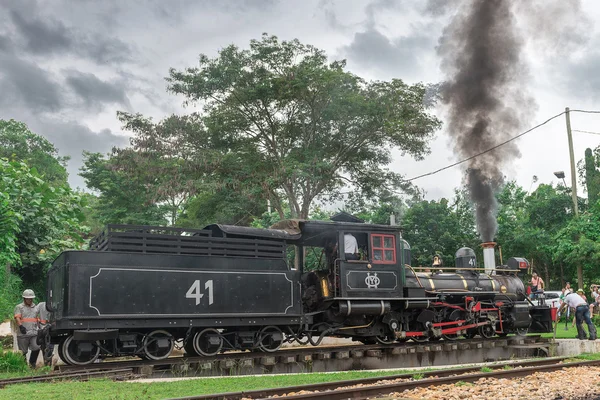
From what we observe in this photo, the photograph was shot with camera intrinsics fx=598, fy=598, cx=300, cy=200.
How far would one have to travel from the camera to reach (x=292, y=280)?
44.1 ft

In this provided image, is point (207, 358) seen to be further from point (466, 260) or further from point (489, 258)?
point (489, 258)

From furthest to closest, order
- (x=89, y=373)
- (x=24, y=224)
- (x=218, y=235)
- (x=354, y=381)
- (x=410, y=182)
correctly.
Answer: (x=410, y=182) < (x=24, y=224) < (x=218, y=235) < (x=89, y=373) < (x=354, y=381)

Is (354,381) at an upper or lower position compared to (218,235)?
lower

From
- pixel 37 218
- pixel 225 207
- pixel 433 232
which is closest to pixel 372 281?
pixel 37 218

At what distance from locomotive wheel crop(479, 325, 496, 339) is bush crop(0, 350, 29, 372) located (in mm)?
11778

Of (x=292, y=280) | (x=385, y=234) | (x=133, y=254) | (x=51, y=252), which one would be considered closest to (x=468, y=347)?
(x=385, y=234)

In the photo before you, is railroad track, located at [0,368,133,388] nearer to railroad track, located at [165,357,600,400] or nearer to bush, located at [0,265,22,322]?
railroad track, located at [165,357,600,400]

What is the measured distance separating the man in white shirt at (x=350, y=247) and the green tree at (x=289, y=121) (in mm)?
11252

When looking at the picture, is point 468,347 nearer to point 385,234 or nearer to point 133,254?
point 385,234

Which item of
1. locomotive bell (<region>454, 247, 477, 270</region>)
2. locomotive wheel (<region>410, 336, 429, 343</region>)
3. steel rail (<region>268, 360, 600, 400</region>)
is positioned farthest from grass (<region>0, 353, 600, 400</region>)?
locomotive bell (<region>454, 247, 477, 270</region>)

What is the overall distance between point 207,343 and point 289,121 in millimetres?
16061

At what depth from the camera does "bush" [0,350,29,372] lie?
39.0ft

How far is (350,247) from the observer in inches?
555

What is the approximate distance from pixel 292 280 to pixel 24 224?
415 inches
